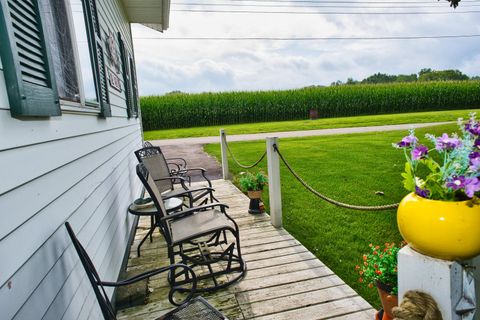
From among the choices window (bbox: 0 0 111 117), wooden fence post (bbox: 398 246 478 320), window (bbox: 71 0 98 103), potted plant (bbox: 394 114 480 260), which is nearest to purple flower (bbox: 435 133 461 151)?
potted plant (bbox: 394 114 480 260)

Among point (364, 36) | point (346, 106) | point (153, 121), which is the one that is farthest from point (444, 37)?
point (153, 121)

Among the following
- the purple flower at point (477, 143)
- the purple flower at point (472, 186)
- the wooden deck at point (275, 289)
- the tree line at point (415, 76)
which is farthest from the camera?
the tree line at point (415, 76)

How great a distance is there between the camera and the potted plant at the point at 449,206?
95cm

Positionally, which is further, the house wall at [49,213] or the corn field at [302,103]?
the corn field at [302,103]

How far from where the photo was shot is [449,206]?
3.24 ft

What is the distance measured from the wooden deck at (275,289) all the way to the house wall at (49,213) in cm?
54

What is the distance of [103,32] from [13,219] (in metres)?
2.91

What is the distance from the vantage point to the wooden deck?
2102mm

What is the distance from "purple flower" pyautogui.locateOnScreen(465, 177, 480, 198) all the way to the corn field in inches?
813

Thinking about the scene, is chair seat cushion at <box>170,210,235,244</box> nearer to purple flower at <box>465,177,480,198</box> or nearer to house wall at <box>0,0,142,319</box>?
house wall at <box>0,0,142,319</box>

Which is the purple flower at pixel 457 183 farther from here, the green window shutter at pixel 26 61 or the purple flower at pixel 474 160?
the green window shutter at pixel 26 61

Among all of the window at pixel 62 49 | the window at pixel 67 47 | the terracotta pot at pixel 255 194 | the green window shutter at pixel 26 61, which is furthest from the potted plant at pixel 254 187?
the green window shutter at pixel 26 61

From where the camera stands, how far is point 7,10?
95cm

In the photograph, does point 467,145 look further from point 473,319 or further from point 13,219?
point 13,219
